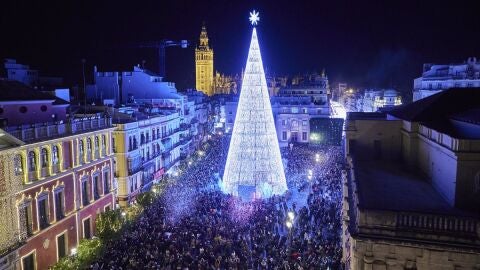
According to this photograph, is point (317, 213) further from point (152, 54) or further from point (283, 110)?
point (152, 54)

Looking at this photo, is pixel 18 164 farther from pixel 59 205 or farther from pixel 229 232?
pixel 229 232

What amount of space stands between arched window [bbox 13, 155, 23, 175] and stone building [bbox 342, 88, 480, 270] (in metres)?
16.1

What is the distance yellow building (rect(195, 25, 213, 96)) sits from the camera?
13612 cm

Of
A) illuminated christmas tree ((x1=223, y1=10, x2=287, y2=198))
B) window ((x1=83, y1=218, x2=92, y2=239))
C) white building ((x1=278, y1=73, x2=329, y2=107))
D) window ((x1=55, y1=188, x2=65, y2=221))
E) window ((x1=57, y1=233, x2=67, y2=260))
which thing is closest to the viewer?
window ((x1=55, y1=188, x2=65, y2=221))

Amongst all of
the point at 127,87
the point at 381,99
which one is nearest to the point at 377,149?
the point at 127,87

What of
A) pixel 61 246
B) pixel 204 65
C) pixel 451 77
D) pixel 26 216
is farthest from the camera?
pixel 204 65

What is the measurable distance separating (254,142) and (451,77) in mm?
28108

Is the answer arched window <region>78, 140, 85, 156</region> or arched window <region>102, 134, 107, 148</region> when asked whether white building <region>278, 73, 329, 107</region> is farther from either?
arched window <region>78, 140, 85, 156</region>

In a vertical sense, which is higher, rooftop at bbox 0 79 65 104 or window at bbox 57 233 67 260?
rooftop at bbox 0 79 65 104

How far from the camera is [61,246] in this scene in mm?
24828

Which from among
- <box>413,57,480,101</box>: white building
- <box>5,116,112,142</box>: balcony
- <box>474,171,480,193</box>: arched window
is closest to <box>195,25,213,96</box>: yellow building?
<box>413,57,480,101</box>: white building

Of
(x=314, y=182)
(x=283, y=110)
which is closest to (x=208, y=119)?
(x=283, y=110)

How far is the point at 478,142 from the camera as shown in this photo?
12.8 metres

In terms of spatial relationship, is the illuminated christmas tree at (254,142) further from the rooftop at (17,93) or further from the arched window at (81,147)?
the rooftop at (17,93)
